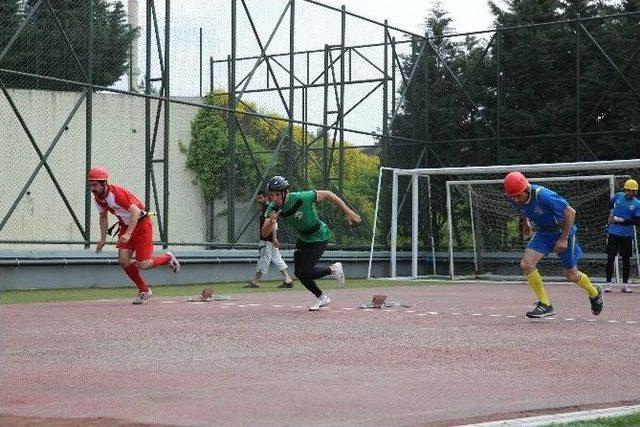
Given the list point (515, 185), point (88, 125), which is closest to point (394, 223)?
point (88, 125)

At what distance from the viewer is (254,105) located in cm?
2739

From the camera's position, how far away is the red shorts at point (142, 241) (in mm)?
17078

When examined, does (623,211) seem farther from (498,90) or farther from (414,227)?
(498,90)

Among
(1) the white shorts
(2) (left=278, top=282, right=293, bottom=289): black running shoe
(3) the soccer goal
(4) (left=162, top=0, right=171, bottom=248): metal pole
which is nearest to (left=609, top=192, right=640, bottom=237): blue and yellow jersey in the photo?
(3) the soccer goal

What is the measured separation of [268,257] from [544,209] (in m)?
9.82

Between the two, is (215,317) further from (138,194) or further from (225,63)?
(225,63)

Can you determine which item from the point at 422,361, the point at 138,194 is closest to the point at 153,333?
the point at 422,361

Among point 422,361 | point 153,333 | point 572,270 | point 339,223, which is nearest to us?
point 422,361

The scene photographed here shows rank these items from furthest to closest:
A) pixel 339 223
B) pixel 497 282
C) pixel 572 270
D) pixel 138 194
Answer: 1. pixel 339 223
2. pixel 497 282
3. pixel 138 194
4. pixel 572 270

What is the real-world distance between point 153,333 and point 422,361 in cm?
342

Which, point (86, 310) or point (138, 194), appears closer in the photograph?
point (86, 310)

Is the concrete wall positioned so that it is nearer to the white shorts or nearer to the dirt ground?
the white shorts

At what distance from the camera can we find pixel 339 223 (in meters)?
29.3

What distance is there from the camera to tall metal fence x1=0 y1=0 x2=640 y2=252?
72.2 feet
